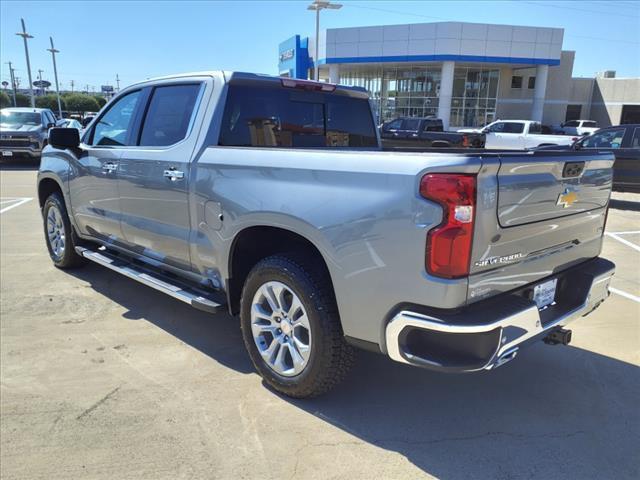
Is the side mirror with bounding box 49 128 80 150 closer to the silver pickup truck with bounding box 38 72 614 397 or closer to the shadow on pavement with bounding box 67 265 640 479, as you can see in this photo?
the silver pickup truck with bounding box 38 72 614 397

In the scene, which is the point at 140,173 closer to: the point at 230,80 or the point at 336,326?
the point at 230,80

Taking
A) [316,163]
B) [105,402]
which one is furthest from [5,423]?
[316,163]

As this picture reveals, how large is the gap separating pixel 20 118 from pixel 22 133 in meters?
1.15

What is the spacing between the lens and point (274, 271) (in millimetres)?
3053

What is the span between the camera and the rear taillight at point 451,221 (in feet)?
7.42

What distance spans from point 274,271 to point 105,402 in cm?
137

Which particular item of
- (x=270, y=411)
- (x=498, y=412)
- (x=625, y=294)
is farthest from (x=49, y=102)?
(x=498, y=412)

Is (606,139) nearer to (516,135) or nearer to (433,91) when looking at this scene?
(516,135)

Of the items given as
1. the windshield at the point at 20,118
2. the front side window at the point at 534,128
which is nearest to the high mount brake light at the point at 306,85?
the windshield at the point at 20,118

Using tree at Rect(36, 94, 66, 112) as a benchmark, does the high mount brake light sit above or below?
above

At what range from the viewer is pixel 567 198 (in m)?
2.81

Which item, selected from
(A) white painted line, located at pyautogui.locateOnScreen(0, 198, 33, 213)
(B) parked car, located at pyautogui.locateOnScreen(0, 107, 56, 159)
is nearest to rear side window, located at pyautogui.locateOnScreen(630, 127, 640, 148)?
(A) white painted line, located at pyautogui.locateOnScreen(0, 198, 33, 213)

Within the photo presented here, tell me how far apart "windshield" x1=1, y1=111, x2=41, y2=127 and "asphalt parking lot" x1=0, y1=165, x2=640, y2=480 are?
51.0 feet

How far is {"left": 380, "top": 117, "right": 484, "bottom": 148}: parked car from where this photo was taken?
20688mm
